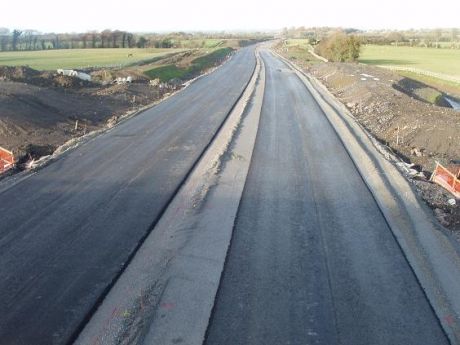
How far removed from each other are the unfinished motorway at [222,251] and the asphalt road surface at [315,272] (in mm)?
34

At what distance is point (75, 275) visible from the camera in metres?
9.72

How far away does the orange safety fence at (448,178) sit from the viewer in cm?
1522

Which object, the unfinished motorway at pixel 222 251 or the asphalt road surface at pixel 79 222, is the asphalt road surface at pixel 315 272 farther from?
the asphalt road surface at pixel 79 222

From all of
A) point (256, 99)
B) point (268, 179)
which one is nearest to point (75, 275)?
point (268, 179)

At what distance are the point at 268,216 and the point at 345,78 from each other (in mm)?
32527

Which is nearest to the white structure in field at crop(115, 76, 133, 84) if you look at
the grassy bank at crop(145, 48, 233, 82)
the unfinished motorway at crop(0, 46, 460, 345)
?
the grassy bank at crop(145, 48, 233, 82)

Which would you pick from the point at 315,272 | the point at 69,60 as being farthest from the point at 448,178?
the point at 69,60

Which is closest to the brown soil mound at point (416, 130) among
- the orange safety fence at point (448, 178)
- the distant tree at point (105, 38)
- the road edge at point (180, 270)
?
the orange safety fence at point (448, 178)

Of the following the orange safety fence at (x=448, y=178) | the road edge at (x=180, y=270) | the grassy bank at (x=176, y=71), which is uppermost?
the grassy bank at (x=176, y=71)

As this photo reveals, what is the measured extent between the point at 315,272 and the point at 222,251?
6.81 ft

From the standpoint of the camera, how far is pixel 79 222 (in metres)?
12.2

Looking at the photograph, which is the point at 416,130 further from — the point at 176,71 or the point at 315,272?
the point at 176,71

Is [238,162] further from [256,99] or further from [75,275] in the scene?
[256,99]

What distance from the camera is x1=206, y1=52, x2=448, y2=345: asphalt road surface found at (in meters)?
8.12
